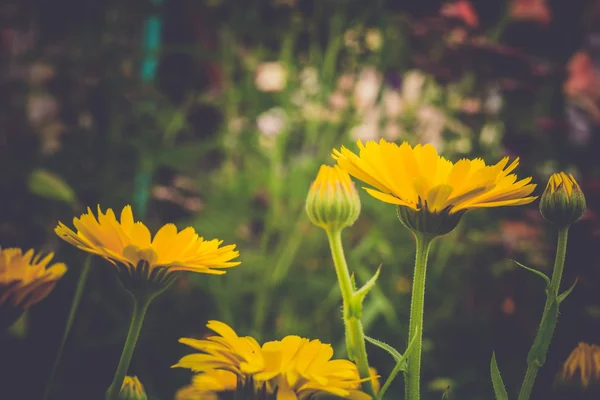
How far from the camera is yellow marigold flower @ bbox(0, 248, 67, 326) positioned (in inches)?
10.9

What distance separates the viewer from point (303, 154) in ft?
3.58

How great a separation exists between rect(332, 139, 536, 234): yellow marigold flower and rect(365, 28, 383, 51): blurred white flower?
57cm

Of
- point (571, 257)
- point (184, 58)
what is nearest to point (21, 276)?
point (571, 257)

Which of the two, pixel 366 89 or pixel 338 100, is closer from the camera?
pixel 338 100

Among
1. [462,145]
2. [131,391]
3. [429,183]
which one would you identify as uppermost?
[462,145]

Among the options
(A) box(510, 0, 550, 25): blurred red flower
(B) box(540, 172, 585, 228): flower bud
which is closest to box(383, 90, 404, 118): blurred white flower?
(A) box(510, 0, 550, 25): blurred red flower

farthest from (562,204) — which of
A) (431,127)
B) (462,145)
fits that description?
(431,127)

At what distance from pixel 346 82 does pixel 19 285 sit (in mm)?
813

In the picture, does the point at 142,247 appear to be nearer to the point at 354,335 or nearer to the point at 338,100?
the point at 354,335

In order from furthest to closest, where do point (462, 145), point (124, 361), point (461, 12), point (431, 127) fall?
point (431, 127) < point (462, 145) < point (461, 12) < point (124, 361)

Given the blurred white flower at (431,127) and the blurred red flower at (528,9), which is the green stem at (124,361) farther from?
the blurred white flower at (431,127)

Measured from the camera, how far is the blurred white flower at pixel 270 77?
102 centimetres

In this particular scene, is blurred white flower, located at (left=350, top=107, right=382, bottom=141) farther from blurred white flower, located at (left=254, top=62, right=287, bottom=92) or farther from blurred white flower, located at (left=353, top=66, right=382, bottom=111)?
blurred white flower, located at (left=254, top=62, right=287, bottom=92)

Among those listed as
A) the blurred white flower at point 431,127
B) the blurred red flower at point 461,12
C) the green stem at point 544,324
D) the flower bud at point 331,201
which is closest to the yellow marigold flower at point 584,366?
the green stem at point 544,324
